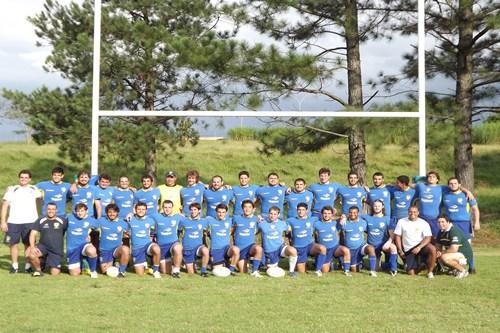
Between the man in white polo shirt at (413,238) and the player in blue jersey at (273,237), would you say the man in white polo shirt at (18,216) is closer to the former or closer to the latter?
the player in blue jersey at (273,237)

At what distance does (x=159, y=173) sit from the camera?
18172mm

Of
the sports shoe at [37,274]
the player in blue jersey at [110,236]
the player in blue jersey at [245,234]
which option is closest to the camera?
the sports shoe at [37,274]

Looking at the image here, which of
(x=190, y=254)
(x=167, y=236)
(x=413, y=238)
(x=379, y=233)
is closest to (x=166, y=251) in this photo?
(x=167, y=236)

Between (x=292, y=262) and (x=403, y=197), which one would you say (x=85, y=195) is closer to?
(x=292, y=262)

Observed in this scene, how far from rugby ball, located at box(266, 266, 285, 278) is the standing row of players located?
0.24m

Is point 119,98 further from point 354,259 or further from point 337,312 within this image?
point 337,312

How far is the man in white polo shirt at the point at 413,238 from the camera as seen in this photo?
747cm

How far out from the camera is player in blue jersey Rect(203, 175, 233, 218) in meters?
7.94

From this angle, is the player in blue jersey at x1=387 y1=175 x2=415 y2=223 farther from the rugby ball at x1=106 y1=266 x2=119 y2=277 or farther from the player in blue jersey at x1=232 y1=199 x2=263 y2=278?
the rugby ball at x1=106 y1=266 x2=119 y2=277

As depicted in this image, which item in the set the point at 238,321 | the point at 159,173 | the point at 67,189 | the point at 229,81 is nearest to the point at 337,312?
the point at 238,321

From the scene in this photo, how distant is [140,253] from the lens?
7391 mm

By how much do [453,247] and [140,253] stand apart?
3481mm

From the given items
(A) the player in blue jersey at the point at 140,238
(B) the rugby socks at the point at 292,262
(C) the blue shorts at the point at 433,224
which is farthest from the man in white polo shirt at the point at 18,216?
(C) the blue shorts at the point at 433,224

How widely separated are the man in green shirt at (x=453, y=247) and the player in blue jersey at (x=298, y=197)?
4.96ft
